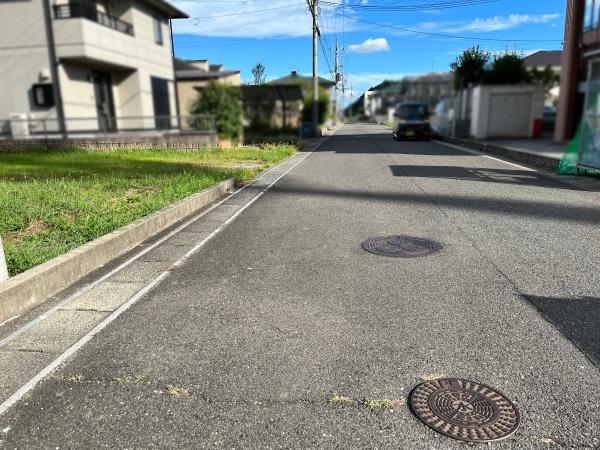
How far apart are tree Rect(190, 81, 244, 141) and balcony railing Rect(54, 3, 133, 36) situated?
539 cm

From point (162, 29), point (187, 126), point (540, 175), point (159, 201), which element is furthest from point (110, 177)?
point (162, 29)

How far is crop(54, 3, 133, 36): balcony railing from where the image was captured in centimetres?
1892

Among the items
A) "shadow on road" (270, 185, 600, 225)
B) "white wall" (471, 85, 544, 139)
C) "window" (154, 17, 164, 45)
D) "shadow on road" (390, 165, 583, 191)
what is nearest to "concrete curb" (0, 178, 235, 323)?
"shadow on road" (270, 185, 600, 225)

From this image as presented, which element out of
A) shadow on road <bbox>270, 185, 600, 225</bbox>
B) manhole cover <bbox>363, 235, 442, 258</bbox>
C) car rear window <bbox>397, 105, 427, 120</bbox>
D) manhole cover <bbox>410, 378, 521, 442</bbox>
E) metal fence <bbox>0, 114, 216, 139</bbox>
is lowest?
manhole cover <bbox>410, 378, 521, 442</bbox>

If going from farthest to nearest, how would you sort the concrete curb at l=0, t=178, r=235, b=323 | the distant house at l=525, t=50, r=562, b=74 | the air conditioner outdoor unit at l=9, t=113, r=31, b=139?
the distant house at l=525, t=50, r=562, b=74 → the air conditioner outdoor unit at l=9, t=113, r=31, b=139 → the concrete curb at l=0, t=178, r=235, b=323

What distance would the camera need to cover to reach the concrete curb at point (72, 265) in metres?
3.57

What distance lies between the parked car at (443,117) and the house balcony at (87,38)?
58.5 feet

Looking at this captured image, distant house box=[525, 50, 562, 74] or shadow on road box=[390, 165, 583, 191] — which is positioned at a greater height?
distant house box=[525, 50, 562, 74]

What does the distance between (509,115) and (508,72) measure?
7.54 ft

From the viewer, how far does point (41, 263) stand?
4.17 meters

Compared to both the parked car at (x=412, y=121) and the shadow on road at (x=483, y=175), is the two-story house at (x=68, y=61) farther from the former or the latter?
the shadow on road at (x=483, y=175)

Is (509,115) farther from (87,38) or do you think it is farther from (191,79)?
(87,38)

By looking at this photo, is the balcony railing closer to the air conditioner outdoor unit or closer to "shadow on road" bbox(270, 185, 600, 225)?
the air conditioner outdoor unit

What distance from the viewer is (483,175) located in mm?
10883
